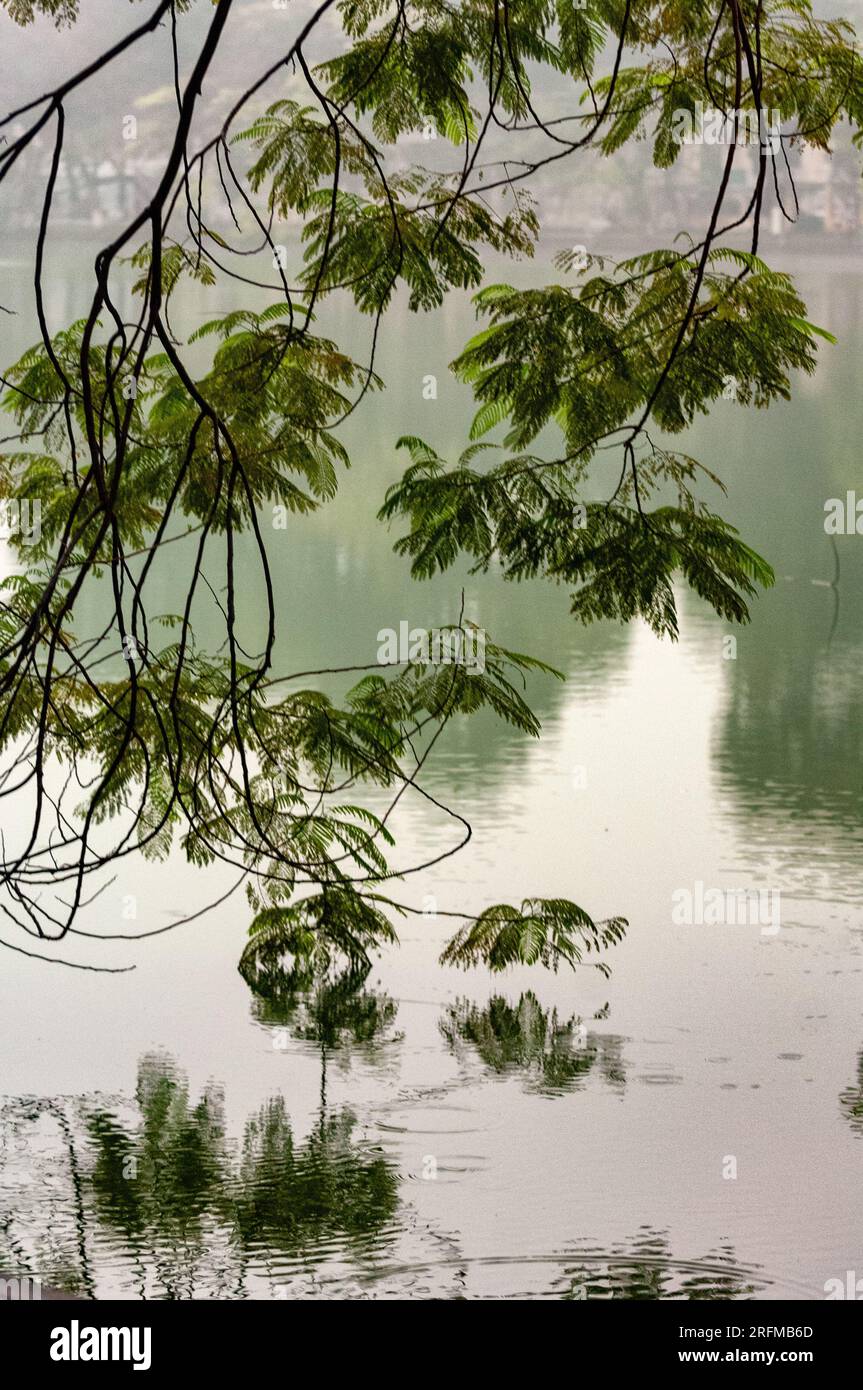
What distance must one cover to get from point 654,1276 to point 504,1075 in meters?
1.11

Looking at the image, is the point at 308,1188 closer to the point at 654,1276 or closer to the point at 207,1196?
the point at 207,1196

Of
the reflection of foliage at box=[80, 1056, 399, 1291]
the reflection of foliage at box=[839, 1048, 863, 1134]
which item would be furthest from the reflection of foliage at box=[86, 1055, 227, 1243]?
the reflection of foliage at box=[839, 1048, 863, 1134]

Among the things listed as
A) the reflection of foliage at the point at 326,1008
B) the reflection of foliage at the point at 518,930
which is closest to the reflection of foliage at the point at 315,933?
the reflection of foliage at the point at 326,1008

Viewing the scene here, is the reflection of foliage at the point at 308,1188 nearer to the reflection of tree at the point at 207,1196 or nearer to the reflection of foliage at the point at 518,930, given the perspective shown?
the reflection of tree at the point at 207,1196

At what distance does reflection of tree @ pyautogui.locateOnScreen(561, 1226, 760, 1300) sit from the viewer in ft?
13.4

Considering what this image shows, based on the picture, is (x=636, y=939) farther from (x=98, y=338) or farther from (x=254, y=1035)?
(x=98, y=338)

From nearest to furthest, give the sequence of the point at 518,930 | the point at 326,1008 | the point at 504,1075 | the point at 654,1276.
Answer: the point at 654,1276, the point at 518,930, the point at 504,1075, the point at 326,1008

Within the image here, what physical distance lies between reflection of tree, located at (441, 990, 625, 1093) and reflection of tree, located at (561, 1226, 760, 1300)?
85cm

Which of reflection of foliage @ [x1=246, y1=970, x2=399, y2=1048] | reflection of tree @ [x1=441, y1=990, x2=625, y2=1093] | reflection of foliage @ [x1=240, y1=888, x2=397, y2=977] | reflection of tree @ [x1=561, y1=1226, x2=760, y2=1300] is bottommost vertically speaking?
reflection of tree @ [x1=561, y1=1226, x2=760, y2=1300]

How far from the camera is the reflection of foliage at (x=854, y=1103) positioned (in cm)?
501

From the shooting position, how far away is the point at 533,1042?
5.45 metres

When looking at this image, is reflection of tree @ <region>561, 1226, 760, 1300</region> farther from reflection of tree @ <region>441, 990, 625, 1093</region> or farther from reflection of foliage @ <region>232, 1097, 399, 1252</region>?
reflection of tree @ <region>441, 990, 625, 1093</region>

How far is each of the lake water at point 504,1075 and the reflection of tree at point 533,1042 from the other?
1cm

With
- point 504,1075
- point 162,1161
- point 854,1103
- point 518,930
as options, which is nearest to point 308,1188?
point 162,1161
